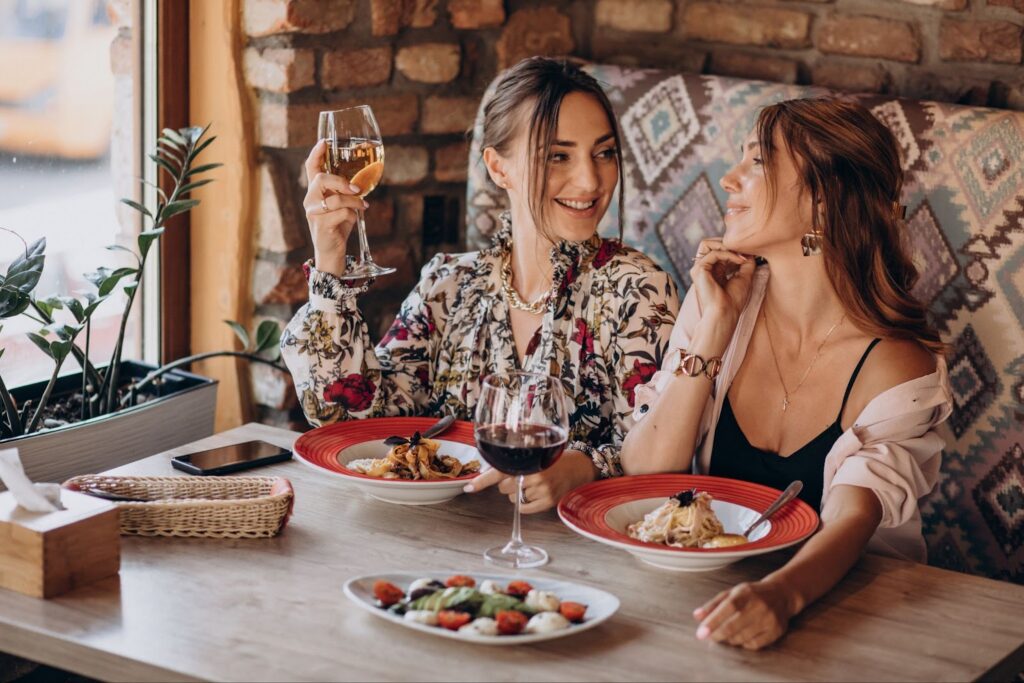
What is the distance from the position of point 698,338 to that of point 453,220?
1178 millimetres

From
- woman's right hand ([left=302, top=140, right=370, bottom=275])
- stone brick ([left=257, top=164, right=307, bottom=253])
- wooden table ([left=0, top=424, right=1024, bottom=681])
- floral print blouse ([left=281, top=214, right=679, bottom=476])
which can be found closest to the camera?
wooden table ([left=0, top=424, right=1024, bottom=681])

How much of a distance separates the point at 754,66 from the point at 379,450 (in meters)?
1.53

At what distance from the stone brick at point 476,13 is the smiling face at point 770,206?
44.3 inches

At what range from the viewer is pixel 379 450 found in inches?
72.8

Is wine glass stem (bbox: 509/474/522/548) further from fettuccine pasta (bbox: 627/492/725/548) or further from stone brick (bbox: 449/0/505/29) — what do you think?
stone brick (bbox: 449/0/505/29)

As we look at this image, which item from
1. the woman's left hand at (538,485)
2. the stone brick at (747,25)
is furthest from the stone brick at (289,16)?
the woman's left hand at (538,485)

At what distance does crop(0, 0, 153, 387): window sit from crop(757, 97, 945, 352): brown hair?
1.29 meters

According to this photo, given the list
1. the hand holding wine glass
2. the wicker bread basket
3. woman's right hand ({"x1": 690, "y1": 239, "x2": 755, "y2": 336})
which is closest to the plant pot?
the hand holding wine glass

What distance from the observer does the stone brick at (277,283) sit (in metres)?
2.67

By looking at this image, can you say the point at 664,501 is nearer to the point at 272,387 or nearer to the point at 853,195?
the point at 853,195

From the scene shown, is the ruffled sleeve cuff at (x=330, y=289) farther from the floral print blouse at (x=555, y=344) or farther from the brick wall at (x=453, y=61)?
the brick wall at (x=453, y=61)

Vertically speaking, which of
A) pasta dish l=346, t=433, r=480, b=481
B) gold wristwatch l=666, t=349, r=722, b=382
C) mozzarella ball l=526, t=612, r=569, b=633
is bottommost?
mozzarella ball l=526, t=612, r=569, b=633

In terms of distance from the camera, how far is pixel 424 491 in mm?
1674

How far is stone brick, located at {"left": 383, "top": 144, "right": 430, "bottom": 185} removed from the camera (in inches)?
112
